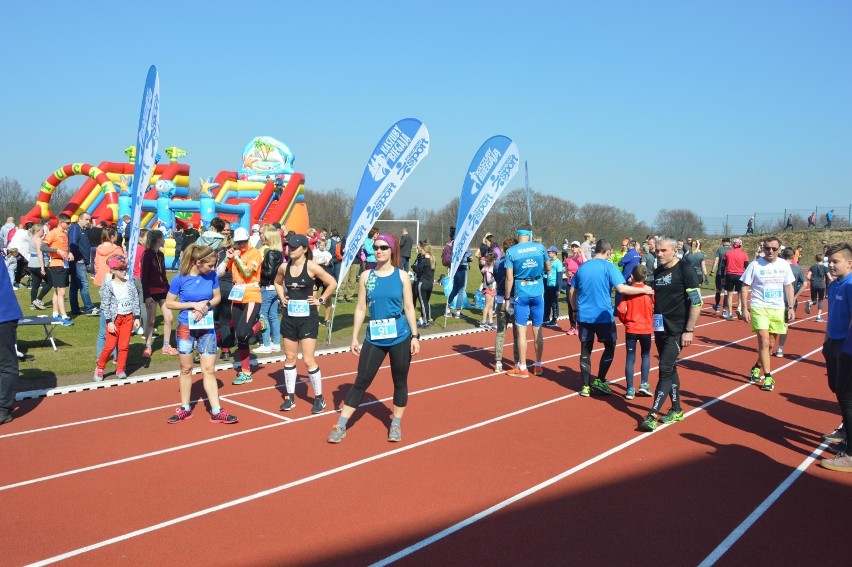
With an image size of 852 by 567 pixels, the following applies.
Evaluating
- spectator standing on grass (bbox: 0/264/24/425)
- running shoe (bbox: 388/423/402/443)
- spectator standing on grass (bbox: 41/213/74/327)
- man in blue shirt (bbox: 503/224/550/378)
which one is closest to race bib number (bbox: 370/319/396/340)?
running shoe (bbox: 388/423/402/443)

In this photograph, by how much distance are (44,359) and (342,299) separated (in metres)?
9.40

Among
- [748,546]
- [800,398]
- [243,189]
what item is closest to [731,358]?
[800,398]

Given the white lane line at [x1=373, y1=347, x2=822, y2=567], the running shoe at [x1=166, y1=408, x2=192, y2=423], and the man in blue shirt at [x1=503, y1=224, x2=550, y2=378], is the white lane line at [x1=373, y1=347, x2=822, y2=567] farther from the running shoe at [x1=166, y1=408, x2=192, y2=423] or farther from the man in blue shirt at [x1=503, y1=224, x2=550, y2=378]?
the running shoe at [x1=166, y1=408, x2=192, y2=423]

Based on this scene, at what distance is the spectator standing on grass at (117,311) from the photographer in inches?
337

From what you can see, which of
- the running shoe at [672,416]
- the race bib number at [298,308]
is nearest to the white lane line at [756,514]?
the running shoe at [672,416]

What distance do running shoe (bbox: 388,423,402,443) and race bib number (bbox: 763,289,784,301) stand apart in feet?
19.2

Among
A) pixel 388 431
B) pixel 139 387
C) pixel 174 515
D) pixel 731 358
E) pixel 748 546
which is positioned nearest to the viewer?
pixel 748 546

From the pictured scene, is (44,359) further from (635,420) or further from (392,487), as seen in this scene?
(635,420)

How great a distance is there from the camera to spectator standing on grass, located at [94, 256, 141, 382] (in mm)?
8570

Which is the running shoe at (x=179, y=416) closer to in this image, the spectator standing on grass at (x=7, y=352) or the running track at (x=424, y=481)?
the running track at (x=424, y=481)

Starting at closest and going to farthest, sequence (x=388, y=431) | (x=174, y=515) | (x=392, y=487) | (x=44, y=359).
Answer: (x=174, y=515)
(x=392, y=487)
(x=388, y=431)
(x=44, y=359)

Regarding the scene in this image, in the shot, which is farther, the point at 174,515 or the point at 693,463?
Answer: the point at 693,463

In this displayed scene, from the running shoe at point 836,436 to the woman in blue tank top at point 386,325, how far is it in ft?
14.6

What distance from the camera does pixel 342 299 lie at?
18.6 meters
